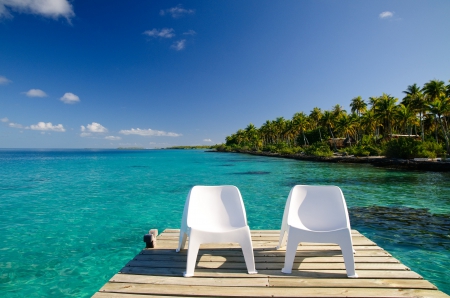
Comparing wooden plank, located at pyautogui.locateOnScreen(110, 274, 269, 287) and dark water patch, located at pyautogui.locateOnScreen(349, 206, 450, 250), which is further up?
wooden plank, located at pyautogui.locateOnScreen(110, 274, 269, 287)

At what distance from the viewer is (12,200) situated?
12.1m

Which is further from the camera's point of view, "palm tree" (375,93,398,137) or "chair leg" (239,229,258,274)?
"palm tree" (375,93,398,137)

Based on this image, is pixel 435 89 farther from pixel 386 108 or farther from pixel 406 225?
pixel 406 225

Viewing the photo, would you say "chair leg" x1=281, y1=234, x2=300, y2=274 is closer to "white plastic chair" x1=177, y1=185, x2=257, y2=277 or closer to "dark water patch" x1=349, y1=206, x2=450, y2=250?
"white plastic chair" x1=177, y1=185, x2=257, y2=277

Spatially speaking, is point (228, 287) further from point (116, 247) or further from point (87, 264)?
point (116, 247)

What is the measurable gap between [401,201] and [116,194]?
13.6 metres

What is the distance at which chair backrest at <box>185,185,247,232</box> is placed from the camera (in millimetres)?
3637

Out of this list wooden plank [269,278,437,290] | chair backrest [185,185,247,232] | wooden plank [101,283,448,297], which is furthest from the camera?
chair backrest [185,185,247,232]

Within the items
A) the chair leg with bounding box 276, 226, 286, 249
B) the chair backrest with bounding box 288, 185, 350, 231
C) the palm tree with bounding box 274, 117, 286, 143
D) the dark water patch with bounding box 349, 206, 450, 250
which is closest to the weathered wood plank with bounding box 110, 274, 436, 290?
the chair backrest with bounding box 288, 185, 350, 231

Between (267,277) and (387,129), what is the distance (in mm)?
49395

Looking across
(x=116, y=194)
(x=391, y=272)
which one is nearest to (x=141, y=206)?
(x=116, y=194)

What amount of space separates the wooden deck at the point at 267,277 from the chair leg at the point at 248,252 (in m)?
0.09

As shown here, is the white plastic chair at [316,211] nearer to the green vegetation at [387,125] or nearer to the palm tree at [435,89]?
the green vegetation at [387,125]

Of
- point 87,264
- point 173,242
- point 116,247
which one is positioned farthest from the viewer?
point 116,247
